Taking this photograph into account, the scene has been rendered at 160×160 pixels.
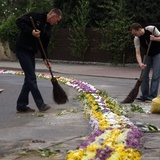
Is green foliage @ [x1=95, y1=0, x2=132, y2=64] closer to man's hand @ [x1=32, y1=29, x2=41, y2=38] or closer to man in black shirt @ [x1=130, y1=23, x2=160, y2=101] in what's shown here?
man in black shirt @ [x1=130, y1=23, x2=160, y2=101]

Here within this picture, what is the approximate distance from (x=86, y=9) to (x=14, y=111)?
17238 millimetres

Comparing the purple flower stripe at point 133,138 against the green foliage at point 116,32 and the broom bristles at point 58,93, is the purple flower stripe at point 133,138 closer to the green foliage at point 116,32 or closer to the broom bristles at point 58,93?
the broom bristles at point 58,93

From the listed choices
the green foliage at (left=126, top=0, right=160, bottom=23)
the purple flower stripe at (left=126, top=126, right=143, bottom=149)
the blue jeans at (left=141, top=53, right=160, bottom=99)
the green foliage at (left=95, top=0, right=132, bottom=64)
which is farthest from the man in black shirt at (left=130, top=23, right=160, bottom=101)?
the green foliage at (left=95, top=0, right=132, bottom=64)

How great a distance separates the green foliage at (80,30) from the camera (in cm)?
2623

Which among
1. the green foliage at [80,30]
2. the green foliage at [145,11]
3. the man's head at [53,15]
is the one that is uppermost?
the man's head at [53,15]

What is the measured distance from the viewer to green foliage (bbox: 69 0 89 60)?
2623 centimetres

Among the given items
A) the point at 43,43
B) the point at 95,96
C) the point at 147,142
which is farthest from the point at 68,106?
the point at 147,142

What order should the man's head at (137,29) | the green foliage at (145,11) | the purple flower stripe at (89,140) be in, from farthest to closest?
the green foliage at (145,11) → the man's head at (137,29) → the purple flower stripe at (89,140)

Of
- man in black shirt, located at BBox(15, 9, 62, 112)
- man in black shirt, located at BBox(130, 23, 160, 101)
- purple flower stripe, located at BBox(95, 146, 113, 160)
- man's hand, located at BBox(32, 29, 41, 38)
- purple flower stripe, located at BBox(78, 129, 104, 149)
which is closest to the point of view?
purple flower stripe, located at BBox(95, 146, 113, 160)

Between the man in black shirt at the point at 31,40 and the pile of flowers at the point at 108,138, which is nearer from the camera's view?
the pile of flowers at the point at 108,138

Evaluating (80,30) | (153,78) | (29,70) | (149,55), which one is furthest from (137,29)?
(80,30)

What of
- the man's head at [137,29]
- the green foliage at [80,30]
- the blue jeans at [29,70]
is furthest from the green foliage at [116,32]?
the blue jeans at [29,70]

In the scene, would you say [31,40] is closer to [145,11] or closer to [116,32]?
[145,11]

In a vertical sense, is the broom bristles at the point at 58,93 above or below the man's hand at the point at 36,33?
below
